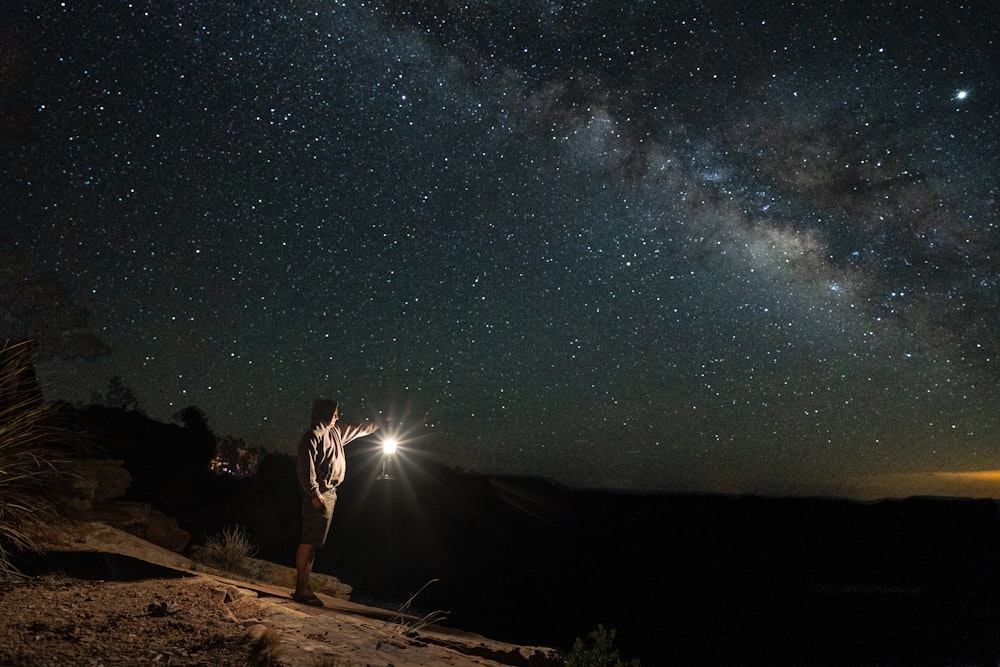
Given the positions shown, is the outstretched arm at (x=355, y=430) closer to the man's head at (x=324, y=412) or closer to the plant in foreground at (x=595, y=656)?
the man's head at (x=324, y=412)

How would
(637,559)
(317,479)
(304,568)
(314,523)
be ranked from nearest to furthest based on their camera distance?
(304,568), (314,523), (317,479), (637,559)

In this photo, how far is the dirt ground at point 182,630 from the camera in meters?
3.64

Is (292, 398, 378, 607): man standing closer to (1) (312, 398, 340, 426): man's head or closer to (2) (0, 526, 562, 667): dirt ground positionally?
(1) (312, 398, 340, 426): man's head

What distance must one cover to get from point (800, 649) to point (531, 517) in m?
62.9

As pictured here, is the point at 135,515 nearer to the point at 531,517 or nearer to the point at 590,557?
the point at 590,557

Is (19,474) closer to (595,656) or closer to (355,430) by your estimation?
(355,430)

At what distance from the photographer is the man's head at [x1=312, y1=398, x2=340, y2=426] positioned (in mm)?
6664

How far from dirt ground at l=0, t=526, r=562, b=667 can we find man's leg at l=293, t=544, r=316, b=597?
323mm

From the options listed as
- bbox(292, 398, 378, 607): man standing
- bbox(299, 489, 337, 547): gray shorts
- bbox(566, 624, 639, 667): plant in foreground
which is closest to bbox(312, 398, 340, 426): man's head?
bbox(292, 398, 378, 607): man standing

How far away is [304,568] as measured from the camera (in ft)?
20.7

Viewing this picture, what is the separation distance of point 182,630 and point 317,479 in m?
2.46

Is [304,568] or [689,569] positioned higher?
[304,568]

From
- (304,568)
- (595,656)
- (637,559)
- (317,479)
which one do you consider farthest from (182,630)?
(637,559)

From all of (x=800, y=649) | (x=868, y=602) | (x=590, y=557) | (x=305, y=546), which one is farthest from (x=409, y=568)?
(x=305, y=546)
